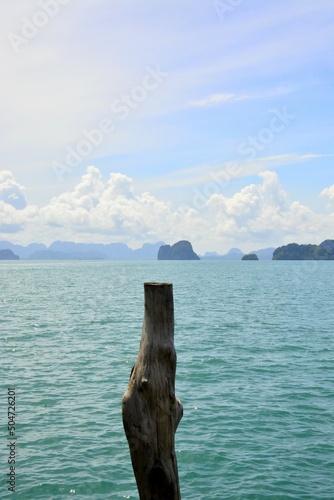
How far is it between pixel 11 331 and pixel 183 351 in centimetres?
1545

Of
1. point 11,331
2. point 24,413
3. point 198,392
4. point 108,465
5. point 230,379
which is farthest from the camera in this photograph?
point 11,331

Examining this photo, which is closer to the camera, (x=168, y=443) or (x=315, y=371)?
(x=168, y=443)

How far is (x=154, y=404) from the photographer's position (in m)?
6.91

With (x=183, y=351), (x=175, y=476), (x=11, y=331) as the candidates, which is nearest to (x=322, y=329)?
(x=183, y=351)

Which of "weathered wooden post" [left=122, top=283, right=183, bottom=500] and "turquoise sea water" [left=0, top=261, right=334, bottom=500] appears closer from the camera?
"weathered wooden post" [left=122, top=283, right=183, bottom=500]

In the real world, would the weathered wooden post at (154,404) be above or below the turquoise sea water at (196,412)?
above

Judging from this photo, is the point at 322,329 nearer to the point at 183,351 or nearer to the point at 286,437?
the point at 183,351

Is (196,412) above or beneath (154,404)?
beneath

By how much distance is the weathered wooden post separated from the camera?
272 inches

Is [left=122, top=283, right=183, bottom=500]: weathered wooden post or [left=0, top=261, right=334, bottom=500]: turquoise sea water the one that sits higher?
[left=122, top=283, right=183, bottom=500]: weathered wooden post

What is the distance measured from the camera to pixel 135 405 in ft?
22.8

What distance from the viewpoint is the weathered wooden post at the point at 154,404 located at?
691 cm

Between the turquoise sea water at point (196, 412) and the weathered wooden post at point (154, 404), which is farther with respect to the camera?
the turquoise sea water at point (196, 412)

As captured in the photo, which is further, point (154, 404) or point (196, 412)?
point (196, 412)
